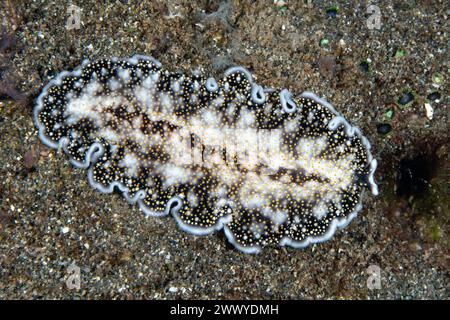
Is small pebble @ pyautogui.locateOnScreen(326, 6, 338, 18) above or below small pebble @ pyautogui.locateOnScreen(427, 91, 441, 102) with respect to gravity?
above

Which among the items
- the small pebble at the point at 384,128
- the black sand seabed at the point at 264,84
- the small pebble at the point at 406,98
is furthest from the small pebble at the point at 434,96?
the small pebble at the point at 384,128

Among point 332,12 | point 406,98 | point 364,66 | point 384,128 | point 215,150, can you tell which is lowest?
point 215,150

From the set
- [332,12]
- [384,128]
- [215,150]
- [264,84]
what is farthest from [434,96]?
[215,150]

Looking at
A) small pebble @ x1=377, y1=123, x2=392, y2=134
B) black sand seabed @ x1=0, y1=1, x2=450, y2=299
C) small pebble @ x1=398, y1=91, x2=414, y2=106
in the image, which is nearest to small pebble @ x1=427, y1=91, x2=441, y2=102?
black sand seabed @ x1=0, y1=1, x2=450, y2=299

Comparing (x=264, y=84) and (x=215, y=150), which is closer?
(x=215, y=150)

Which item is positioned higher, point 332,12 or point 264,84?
point 332,12

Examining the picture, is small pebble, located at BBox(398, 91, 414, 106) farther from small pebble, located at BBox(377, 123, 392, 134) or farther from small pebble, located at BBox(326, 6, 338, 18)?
small pebble, located at BBox(326, 6, 338, 18)

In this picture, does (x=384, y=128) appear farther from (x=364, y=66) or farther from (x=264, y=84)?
(x=264, y=84)
